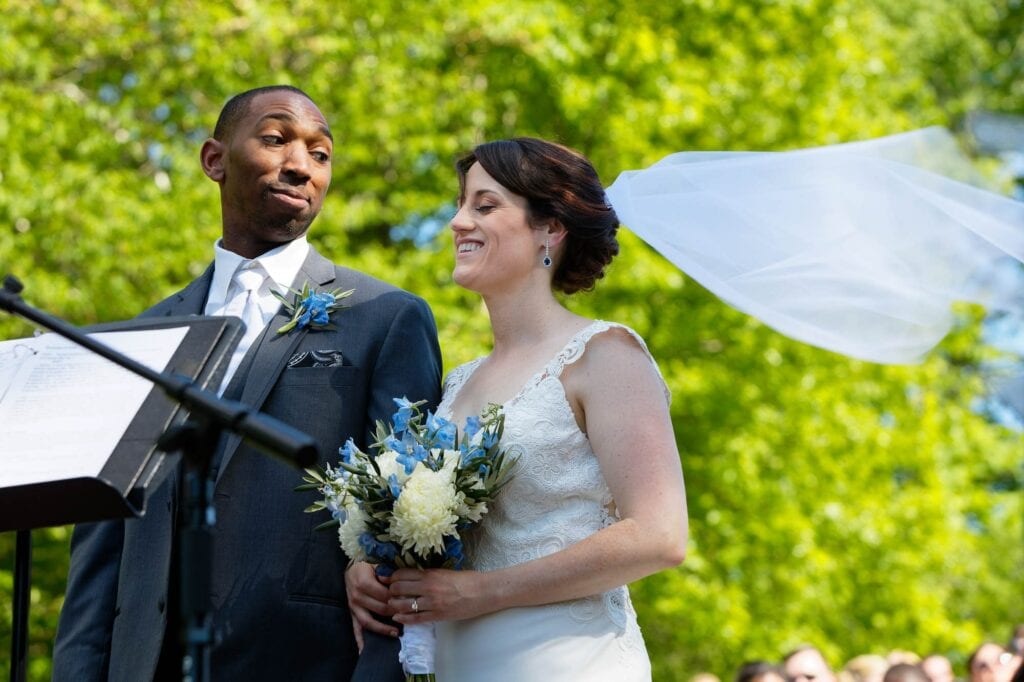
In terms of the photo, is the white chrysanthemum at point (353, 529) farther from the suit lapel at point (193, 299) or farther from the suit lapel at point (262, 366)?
the suit lapel at point (193, 299)

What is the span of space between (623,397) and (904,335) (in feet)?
3.20

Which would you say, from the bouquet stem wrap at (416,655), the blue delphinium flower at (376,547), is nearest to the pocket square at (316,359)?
the blue delphinium flower at (376,547)

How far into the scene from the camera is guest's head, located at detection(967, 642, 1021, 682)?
766cm

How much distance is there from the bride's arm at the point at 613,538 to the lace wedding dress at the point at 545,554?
76 millimetres

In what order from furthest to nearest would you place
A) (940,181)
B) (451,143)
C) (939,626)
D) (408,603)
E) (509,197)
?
(939,626) < (451,143) < (940,181) < (509,197) < (408,603)

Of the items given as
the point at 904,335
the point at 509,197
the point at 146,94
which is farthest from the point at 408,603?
the point at 146,94

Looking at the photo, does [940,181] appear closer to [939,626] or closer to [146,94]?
[146,94]

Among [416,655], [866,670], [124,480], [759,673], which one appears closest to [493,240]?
[416,655]

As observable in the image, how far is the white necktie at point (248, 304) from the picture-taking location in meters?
4.12

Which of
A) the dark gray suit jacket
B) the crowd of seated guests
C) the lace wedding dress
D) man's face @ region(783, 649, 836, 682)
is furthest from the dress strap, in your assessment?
man's face @ region(783, 649, 836, 682)

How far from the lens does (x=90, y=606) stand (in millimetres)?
4047

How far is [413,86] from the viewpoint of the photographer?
1175 centimetres

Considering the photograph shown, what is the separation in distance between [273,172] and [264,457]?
95 cm

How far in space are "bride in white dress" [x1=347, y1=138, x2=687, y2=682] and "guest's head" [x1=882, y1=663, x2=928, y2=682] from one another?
441 centimetres
